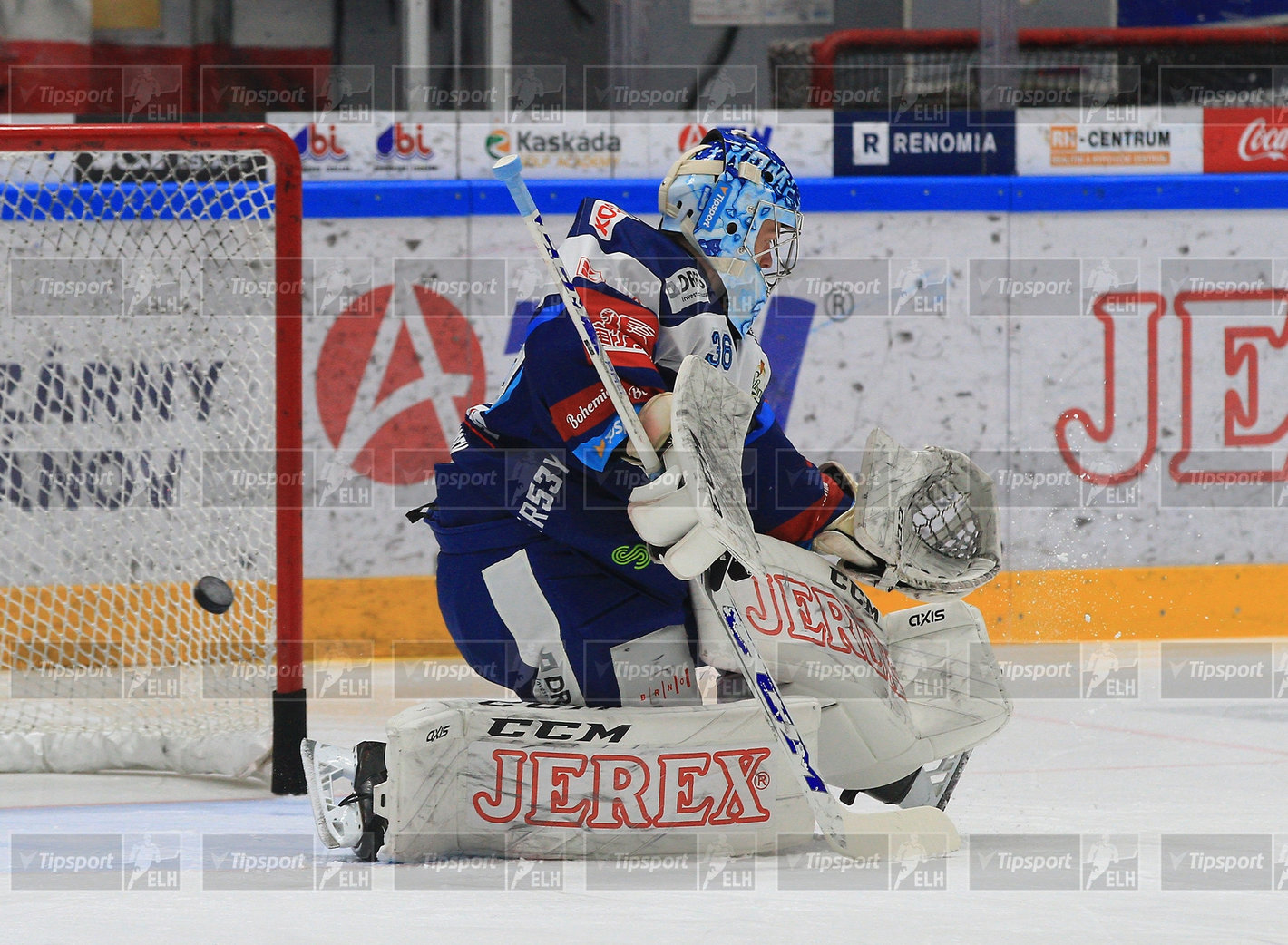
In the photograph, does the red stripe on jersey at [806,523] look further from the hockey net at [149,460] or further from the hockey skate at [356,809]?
the hockey net at [149,460]

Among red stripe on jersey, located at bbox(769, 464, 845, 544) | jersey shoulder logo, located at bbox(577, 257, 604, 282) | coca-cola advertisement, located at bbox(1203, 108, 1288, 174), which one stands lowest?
red stripe on jersey, located at bbox(769, 464, 845, 544)

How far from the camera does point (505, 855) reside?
2.46m

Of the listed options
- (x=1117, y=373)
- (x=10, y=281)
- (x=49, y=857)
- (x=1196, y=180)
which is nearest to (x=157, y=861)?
(x=49, y=857)

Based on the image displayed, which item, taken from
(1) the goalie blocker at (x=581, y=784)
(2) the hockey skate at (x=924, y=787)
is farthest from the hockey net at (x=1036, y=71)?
(1) the goalie blocker at (x=581, y=784)

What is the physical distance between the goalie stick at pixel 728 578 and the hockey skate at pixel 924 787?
29 cm

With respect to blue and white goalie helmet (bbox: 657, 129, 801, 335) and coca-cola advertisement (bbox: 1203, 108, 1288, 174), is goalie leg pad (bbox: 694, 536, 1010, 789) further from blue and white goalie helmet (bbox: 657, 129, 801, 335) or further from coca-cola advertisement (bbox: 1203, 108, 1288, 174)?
coca-cola advertisement (bbox: 1203, 108, 1288, 174)

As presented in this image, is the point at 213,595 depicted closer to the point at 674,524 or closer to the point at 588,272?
the point at 588,272

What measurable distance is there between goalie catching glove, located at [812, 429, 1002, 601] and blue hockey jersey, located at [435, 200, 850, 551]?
30 centimetres

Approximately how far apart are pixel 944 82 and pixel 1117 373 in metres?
1.35

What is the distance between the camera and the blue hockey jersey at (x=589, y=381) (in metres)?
2.41

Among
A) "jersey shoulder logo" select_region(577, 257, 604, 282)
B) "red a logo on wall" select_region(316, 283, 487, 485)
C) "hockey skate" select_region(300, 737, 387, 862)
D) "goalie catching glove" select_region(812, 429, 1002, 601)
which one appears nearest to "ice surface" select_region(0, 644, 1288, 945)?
"hockey skate" select_region(300, 737, 387, 862)

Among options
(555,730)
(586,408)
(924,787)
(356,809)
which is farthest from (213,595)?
(924,787)

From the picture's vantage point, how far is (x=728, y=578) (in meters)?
2.51

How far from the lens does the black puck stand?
3381 millimetres
